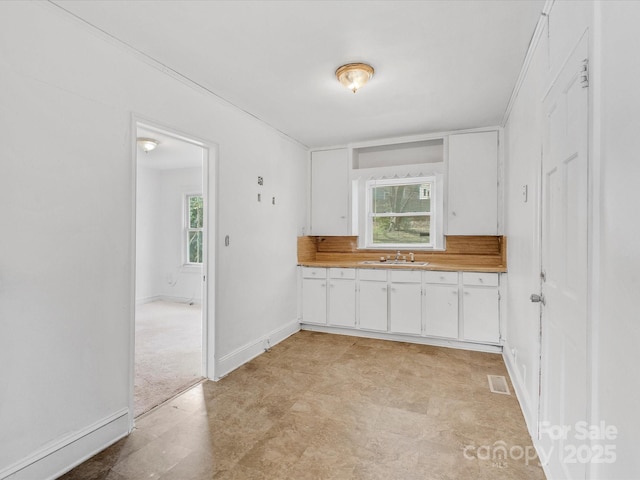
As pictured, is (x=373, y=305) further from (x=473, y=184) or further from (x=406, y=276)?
(x=473, y=184)

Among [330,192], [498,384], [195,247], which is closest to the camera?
[498,384]

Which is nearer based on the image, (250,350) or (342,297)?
(250,350)

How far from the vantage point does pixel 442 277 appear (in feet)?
12.8

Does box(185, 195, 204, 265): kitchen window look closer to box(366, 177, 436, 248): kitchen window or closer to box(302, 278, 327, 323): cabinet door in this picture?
box(302, 278, 327, 323): cabinet door

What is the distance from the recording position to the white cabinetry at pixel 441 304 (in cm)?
385

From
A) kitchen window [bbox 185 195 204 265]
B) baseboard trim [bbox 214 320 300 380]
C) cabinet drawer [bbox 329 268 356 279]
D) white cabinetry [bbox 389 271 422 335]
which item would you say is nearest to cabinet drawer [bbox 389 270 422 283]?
white cabinetry [bbox 389 271 422 335]

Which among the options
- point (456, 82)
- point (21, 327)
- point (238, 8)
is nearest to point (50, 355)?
point (21, 327)

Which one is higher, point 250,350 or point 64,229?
point 64,229

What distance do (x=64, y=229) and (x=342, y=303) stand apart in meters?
3.18

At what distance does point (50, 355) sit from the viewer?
5.98 feet

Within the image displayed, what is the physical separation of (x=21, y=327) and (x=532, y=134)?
327 cm

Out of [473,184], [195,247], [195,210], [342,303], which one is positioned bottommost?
[342,303]

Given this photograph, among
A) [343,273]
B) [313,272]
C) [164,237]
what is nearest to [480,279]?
[343,273]

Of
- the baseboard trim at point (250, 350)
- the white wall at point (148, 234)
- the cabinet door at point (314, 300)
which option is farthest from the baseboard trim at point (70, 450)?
the white wall at point (148, 234)
